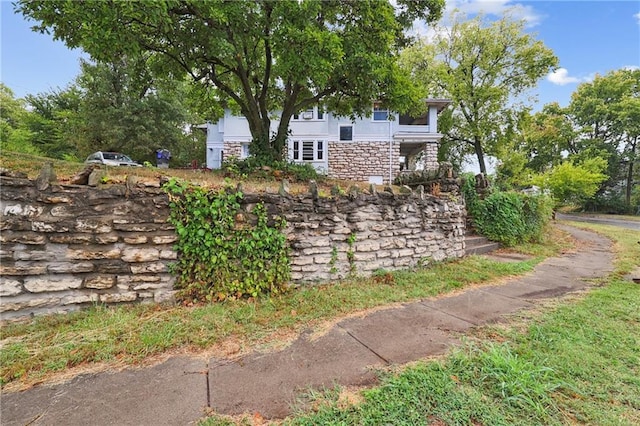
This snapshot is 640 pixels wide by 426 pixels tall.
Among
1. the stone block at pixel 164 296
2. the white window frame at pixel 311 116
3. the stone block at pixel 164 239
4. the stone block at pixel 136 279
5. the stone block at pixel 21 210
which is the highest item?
the white window frame at pixel 311 116

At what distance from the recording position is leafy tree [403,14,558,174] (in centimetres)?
1820

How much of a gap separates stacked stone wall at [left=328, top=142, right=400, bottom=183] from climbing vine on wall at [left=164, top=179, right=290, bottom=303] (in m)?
13.2

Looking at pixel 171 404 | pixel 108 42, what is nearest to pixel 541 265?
pixel 171 404

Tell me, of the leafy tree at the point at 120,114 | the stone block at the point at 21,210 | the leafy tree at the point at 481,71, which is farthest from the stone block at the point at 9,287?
the leafy tree at the point at 481,71

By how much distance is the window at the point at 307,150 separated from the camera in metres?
16.1

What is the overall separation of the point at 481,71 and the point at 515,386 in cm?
2337

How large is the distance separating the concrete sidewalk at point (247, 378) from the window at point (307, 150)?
13.9 metres

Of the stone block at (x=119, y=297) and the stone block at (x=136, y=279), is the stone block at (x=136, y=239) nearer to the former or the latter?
the stone block at (x=136, y=279)

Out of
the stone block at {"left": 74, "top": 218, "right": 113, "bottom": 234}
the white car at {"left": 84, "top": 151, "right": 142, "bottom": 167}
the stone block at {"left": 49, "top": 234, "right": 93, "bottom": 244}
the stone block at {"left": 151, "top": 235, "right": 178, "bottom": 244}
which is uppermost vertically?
the white car at {"left": 84, "top": 151, "right": 142, "bottom": 167}

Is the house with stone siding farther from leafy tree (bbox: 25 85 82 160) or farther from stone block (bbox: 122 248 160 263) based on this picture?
stone block (bbox: 122 248 160 263)

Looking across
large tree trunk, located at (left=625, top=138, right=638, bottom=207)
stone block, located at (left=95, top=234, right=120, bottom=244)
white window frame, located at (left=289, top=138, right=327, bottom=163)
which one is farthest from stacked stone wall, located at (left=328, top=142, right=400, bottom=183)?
large tree trunk, located at (left=625, top=138, right=638, bottom=207)

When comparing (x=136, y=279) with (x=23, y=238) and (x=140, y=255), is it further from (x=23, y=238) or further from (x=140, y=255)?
(x=23, y=238)

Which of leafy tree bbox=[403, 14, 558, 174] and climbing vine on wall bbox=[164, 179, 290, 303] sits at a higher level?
leafy tree bbox=[403, 14, 558, 174]

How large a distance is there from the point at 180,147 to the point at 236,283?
1895 cm
